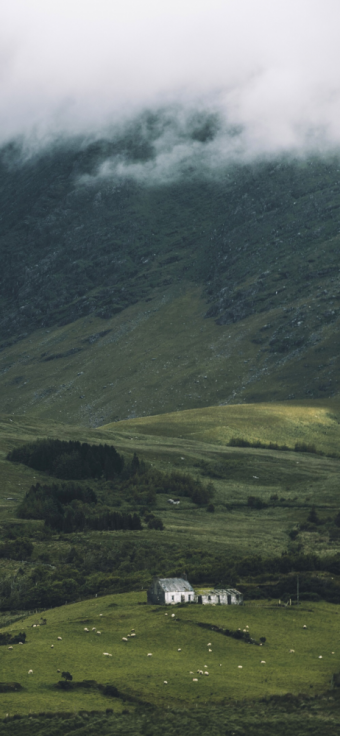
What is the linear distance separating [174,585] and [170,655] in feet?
72.0

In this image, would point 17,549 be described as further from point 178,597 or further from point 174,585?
point 178,597

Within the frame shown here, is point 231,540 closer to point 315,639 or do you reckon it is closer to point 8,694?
point 315,639

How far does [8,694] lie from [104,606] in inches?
1362

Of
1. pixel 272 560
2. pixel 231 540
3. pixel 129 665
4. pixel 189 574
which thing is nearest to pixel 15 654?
pixel 129 665

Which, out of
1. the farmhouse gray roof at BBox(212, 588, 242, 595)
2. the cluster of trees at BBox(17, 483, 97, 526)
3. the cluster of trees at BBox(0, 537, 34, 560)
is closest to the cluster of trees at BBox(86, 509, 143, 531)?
the cluster of trees at BBox(17, 483, 97, 526)

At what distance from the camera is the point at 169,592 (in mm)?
96250

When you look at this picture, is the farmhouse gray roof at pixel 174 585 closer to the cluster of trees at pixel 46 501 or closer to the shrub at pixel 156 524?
the shrub at pixel 156 524

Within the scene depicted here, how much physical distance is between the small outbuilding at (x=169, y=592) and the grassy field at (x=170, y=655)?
203 cm

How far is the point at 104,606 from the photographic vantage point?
98.2 metres

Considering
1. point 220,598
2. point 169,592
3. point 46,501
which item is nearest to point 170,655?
point 169,592

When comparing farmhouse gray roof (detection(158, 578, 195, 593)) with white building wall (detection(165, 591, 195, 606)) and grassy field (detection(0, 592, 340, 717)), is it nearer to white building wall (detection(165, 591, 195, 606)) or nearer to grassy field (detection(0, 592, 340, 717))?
white building wall (detection(165, 591, 195, 606))

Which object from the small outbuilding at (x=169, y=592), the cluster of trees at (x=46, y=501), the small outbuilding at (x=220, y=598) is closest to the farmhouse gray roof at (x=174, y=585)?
the small outbuilding at (x=169, y=592)

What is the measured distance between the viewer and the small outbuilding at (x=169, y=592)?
96.1m

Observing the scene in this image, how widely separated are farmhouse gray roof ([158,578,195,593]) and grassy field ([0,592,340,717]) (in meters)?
3.16
